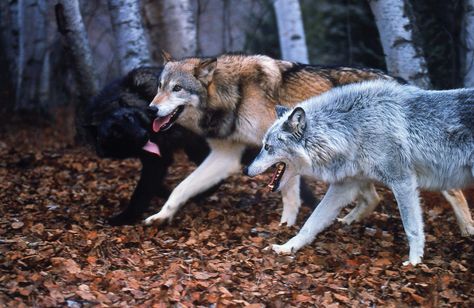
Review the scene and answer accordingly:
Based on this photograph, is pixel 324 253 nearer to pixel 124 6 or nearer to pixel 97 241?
pixel 97 241

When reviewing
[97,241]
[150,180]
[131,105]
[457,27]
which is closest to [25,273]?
[97,241]

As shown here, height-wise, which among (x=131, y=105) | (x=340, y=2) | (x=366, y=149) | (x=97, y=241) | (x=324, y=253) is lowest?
(x=324, y=253)

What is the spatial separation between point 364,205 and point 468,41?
3201 millimetres

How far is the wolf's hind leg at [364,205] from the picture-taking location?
23.7ft

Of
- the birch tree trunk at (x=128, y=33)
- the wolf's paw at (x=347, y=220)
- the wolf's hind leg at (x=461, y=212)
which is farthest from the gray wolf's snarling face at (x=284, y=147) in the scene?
the birch tree trunk at (x=128, y=33)

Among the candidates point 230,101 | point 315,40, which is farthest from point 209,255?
point 315,40

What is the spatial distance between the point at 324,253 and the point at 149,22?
6.04 metres

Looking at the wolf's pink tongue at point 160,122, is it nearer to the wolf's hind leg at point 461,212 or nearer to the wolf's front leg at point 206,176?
the wolf's front leg at point 206,176

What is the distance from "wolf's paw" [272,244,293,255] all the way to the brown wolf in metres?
0.92

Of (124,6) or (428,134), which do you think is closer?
(428,134)

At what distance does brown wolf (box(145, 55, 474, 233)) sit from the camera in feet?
22.1

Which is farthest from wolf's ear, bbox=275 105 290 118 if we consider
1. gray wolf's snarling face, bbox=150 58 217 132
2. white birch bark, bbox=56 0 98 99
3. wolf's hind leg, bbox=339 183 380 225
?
white birch bark, bbox=56 0 98 99

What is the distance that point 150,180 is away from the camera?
7.19 meters

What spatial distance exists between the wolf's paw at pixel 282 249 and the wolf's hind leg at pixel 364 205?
4.68 ft
